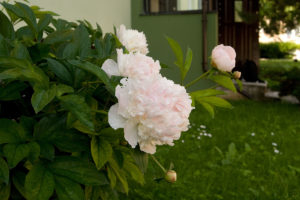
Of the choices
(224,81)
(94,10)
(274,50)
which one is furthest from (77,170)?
(274,50)

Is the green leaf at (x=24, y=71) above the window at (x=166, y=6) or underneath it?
underneath

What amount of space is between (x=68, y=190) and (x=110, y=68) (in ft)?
1.01

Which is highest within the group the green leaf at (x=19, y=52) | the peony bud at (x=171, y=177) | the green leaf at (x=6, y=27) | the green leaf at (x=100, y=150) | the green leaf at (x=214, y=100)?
the green leaf at (x=6, y=27)

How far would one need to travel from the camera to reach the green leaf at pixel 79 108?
817 millimetres

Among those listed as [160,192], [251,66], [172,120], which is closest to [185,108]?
[172,120]

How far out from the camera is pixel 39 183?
91 centimetres

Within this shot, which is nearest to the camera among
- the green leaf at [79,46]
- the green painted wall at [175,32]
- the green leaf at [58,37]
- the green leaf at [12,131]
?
the green leaf at [12,131]

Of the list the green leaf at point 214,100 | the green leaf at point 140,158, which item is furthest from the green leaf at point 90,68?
the green leaf at point 214,100

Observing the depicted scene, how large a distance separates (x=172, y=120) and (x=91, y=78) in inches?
10.9

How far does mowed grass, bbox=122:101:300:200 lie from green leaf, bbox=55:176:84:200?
444 millimetres

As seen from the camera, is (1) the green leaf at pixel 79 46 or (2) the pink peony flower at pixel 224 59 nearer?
(1) the green leaf at pixel 79 46

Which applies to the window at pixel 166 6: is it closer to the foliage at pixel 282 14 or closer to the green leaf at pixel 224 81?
the foliage at pixel 282 14

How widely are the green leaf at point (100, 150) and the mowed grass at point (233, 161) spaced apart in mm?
409

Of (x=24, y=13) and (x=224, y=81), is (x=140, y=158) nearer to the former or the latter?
(x=224, y=81)
